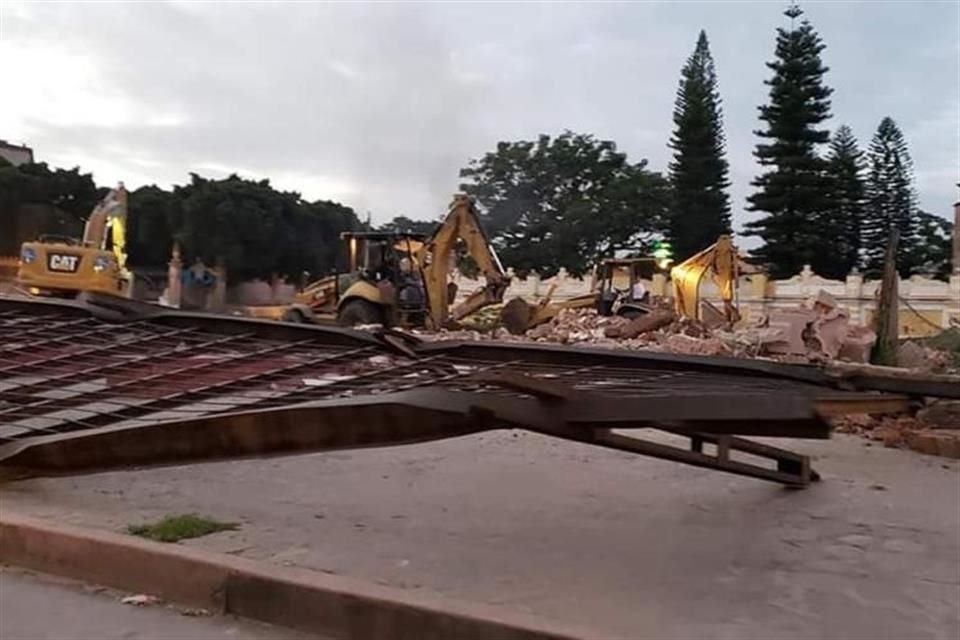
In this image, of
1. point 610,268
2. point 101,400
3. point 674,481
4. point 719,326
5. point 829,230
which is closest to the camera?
point 101,400

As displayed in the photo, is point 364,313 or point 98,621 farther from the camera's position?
point 364,313

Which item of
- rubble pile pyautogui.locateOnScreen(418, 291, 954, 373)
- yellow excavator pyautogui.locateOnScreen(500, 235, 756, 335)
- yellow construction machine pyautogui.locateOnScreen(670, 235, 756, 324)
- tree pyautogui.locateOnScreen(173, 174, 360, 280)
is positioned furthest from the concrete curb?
tree pyautogui.locateOnScreen(173, 174, 360, 280)

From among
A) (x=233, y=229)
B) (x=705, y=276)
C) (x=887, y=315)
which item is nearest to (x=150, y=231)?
(x=233, y=229)

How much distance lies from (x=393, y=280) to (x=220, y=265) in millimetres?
26678

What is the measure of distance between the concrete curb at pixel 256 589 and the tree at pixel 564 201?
152 feet

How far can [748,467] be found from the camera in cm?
552

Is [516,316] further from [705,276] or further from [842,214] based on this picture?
[842,214]

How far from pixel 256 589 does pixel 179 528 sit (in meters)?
0.88

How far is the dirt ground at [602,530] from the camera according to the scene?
384 cm

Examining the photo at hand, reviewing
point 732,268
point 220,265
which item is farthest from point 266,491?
point 220,265

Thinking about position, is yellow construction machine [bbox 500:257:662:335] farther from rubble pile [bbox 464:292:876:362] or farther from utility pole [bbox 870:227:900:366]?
utility pole [bbox 870:227:900:366]

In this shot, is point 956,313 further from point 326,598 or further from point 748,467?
point 326,598

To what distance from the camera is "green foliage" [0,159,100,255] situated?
4553 centimetres

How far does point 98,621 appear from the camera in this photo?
148 inches
